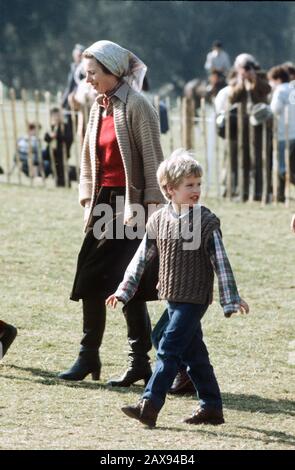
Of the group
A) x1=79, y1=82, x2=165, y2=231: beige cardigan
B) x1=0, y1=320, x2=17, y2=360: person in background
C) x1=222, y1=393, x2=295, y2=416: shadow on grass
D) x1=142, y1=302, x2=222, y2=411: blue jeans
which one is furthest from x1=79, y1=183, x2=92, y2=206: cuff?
x1=222, y1=393, x2=295, y2=416: shadow on grass

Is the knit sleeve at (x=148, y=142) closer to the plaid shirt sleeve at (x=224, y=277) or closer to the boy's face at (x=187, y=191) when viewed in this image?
the boy's face at (x=187, y=191)

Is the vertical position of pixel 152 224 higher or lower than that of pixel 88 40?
lower

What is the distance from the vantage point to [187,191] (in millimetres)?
6105

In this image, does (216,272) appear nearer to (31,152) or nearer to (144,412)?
(144,412)

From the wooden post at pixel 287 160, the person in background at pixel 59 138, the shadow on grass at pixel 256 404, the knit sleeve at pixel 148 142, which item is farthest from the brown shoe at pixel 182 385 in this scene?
the person in background at pixel 59 138

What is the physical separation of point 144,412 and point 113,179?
1.49 m

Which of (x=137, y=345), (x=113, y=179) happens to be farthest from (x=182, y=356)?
(x=113, y=179)

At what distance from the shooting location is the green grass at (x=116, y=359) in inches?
237

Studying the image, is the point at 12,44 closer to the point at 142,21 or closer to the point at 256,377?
the point at 142,21

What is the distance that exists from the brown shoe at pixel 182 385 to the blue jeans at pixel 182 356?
2.30 feet

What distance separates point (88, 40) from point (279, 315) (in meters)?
28.0
